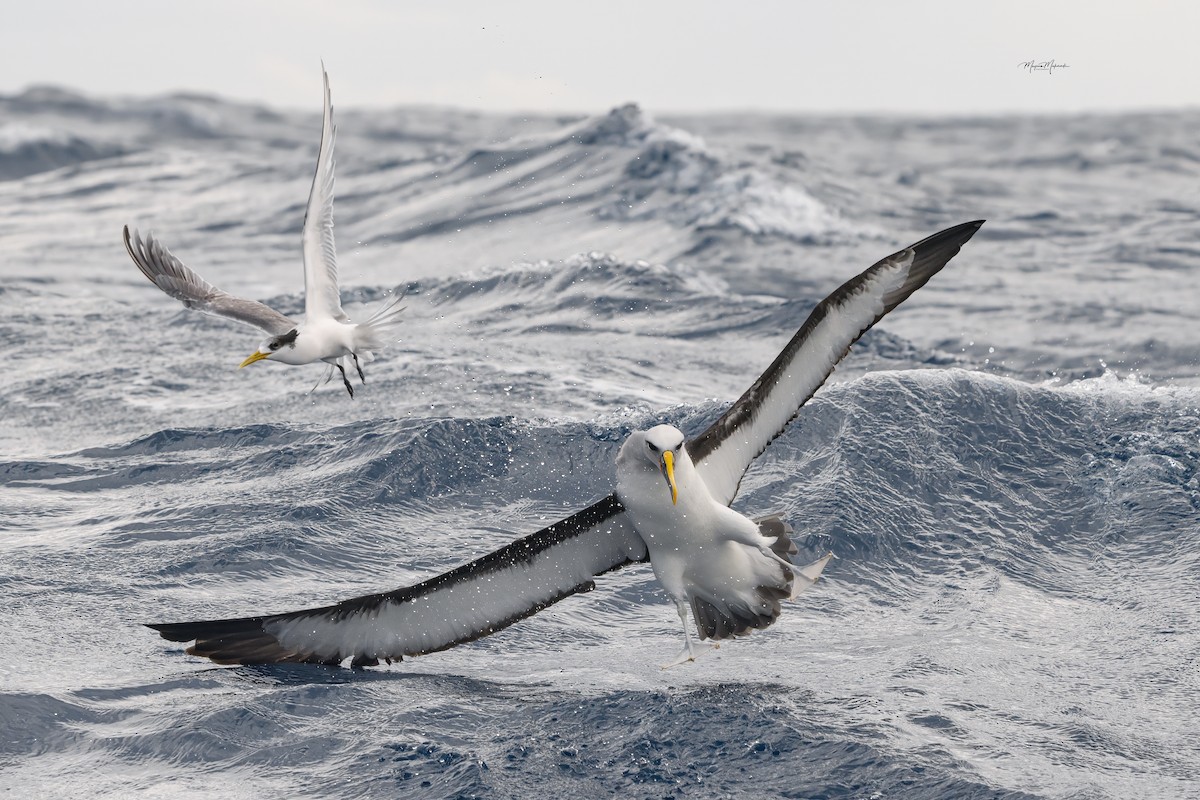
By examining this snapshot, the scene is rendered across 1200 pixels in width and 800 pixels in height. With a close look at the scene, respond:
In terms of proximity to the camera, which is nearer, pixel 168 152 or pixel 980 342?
pixel 980 342

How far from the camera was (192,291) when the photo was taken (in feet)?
42.3

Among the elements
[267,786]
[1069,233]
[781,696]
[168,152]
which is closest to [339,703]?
[267,786]

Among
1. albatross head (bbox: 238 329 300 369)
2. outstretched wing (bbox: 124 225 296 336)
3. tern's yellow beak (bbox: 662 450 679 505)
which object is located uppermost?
outstretched wing (bbox: 124 225 296 336)

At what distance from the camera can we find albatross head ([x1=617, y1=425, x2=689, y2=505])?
765 cm

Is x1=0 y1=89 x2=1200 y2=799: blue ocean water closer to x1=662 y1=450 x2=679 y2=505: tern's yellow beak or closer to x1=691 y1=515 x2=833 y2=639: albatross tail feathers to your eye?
x1=691 y1=515 x2=833 y2=639: albatross tail feathers

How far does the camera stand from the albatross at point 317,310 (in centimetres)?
1177

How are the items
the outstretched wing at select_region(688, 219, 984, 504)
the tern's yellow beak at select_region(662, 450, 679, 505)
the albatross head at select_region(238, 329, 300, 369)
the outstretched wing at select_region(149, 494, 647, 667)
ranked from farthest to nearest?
the albatross head at select_region(238, 329, 300, 369) → the outstretched wing at select_region(149, 494, 647, 667) → the outstretched wing at select_region(688, 219, 984, 504) → the tern's yellow beak at select_region(662, 450, 679, 505)

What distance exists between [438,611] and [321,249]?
15.6ft

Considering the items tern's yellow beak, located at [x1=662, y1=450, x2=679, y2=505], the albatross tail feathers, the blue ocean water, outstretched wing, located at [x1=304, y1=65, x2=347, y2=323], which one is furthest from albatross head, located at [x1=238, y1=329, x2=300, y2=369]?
tern's yellow beak, located at [x1=662, y1=450, x2=679, y2=505]

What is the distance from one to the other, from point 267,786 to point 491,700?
1.55m

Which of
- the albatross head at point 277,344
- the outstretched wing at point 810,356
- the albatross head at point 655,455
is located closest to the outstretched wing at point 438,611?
the albatross head at point 655,455

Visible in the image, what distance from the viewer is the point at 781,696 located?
8.12 metres

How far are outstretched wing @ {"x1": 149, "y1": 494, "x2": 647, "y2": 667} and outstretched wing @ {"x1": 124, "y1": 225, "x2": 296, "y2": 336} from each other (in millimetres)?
4315

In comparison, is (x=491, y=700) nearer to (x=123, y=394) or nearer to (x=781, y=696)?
(x=781, y=696)
